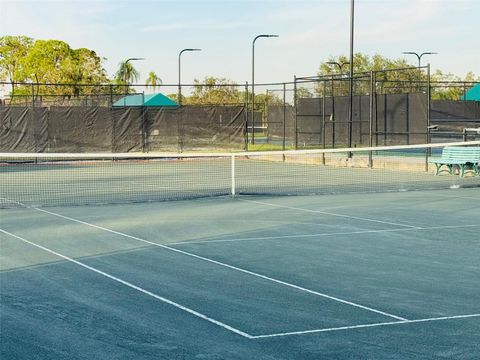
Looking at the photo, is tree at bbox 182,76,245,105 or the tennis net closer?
the tennis net

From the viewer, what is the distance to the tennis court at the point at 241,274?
660 cm

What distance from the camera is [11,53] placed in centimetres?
10769

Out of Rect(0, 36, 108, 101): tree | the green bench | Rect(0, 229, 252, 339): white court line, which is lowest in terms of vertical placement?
Rect(0, 229, 252, 339): white court line

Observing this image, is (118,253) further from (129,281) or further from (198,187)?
(198,187)

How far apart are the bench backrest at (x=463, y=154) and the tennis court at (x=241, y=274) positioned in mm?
4332

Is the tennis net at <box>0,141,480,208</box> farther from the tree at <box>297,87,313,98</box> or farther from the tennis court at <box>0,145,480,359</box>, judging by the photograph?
the tree at <box>297,87,313,98</box>

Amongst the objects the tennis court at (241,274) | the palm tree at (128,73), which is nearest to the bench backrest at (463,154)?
the tennis court at (241,274)

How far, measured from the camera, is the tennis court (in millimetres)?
6602

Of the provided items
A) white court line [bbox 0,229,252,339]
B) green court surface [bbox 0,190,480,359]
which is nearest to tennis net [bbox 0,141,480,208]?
green court surface [bbox 0,190,480,359]

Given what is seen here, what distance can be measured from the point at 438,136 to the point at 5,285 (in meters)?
42.0

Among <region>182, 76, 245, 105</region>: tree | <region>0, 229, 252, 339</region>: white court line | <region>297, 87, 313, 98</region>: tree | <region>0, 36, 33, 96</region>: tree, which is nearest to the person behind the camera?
<region>0, 229, 252, 339</region>: white court line

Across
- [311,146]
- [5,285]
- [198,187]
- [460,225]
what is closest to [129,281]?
[5,285]

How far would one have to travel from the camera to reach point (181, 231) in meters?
13.1

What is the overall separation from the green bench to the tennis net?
354mm
